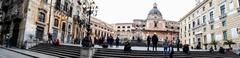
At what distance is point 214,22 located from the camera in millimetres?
36188

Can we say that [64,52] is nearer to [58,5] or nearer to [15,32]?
[15,32]

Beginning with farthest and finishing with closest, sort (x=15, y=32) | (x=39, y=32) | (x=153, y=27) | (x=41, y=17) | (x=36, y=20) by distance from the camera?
(x=153, y=27) < (x=15, y=32) < (x=41, y=17) < (x=39, y=32) < (x=36, y=20)

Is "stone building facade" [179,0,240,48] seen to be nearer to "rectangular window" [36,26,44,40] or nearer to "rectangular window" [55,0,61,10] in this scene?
"rectangular window" [55,0,61,10]

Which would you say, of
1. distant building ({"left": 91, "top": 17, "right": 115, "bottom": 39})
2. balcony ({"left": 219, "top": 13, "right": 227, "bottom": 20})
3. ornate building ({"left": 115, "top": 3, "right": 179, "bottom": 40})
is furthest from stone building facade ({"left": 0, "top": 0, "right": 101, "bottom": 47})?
ornate building ({"left": 115, "top": 3, "right": 179, "bottom": 40})

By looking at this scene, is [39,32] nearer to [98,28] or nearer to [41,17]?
[41,17]

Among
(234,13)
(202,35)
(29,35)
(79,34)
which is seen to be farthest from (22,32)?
(202,35)

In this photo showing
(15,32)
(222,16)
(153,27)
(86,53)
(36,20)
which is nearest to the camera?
(86,53)

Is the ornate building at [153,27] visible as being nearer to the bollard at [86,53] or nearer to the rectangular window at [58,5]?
the rectangular window at [58,5]

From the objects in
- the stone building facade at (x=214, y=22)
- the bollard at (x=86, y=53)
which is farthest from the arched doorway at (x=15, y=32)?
the stone building facade at (x=214, y=22)

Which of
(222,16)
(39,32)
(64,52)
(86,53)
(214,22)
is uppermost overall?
(222,16)

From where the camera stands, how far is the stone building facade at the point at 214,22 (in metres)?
29.7

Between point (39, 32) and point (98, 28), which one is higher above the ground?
point (98, 28)

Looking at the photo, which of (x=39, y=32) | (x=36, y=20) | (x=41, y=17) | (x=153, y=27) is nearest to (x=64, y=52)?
(x=36, y=20)

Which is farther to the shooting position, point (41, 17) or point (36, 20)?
point (41, 17)
